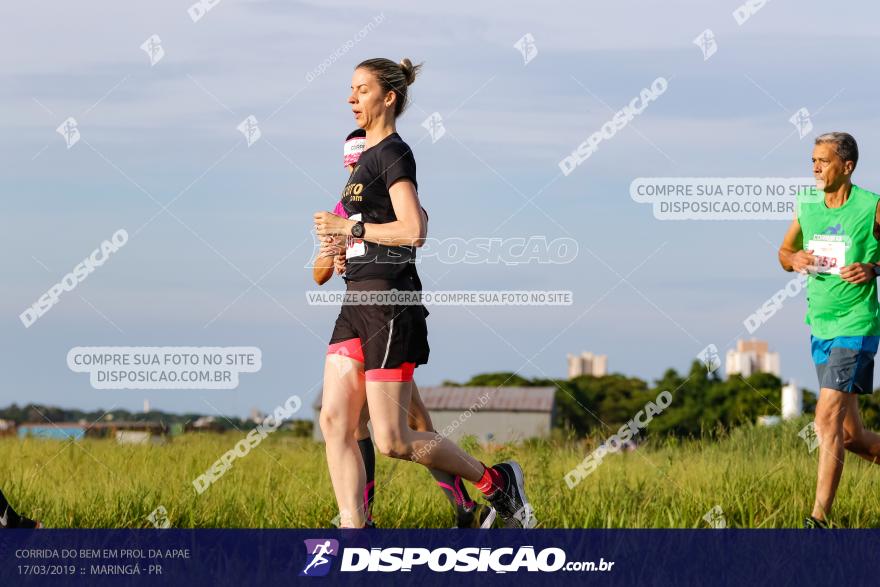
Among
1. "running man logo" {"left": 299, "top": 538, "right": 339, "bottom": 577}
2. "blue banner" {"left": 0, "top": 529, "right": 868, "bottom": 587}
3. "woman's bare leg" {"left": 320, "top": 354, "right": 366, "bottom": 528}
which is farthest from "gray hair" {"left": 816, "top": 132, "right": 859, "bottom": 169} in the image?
"running man logo" {"left": 299, "top": 538, "right": 339, "bottom": 577}

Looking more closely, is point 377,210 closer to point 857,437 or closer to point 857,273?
point 857,273

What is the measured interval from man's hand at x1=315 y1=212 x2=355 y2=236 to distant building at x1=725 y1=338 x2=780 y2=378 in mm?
29753

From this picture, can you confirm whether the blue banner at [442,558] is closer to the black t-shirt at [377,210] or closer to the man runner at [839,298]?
the man runner at [839,298]

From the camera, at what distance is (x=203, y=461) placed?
827cm

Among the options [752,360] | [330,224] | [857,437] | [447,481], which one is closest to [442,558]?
[447,481]

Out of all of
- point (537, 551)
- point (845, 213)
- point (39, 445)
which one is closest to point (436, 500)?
point (537, 551)

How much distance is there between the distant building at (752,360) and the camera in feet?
115

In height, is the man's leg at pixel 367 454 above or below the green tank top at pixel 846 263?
below

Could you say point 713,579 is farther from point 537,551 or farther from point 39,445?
point 39,445

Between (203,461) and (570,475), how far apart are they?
265 cm

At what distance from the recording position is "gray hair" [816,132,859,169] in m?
6.59

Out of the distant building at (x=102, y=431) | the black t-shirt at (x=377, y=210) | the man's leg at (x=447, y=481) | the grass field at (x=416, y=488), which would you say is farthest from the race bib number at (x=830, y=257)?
the distant building at (x=102, y=431)

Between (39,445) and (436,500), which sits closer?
(436,500)

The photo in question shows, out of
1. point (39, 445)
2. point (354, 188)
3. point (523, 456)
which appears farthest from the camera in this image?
point (39, 445)
